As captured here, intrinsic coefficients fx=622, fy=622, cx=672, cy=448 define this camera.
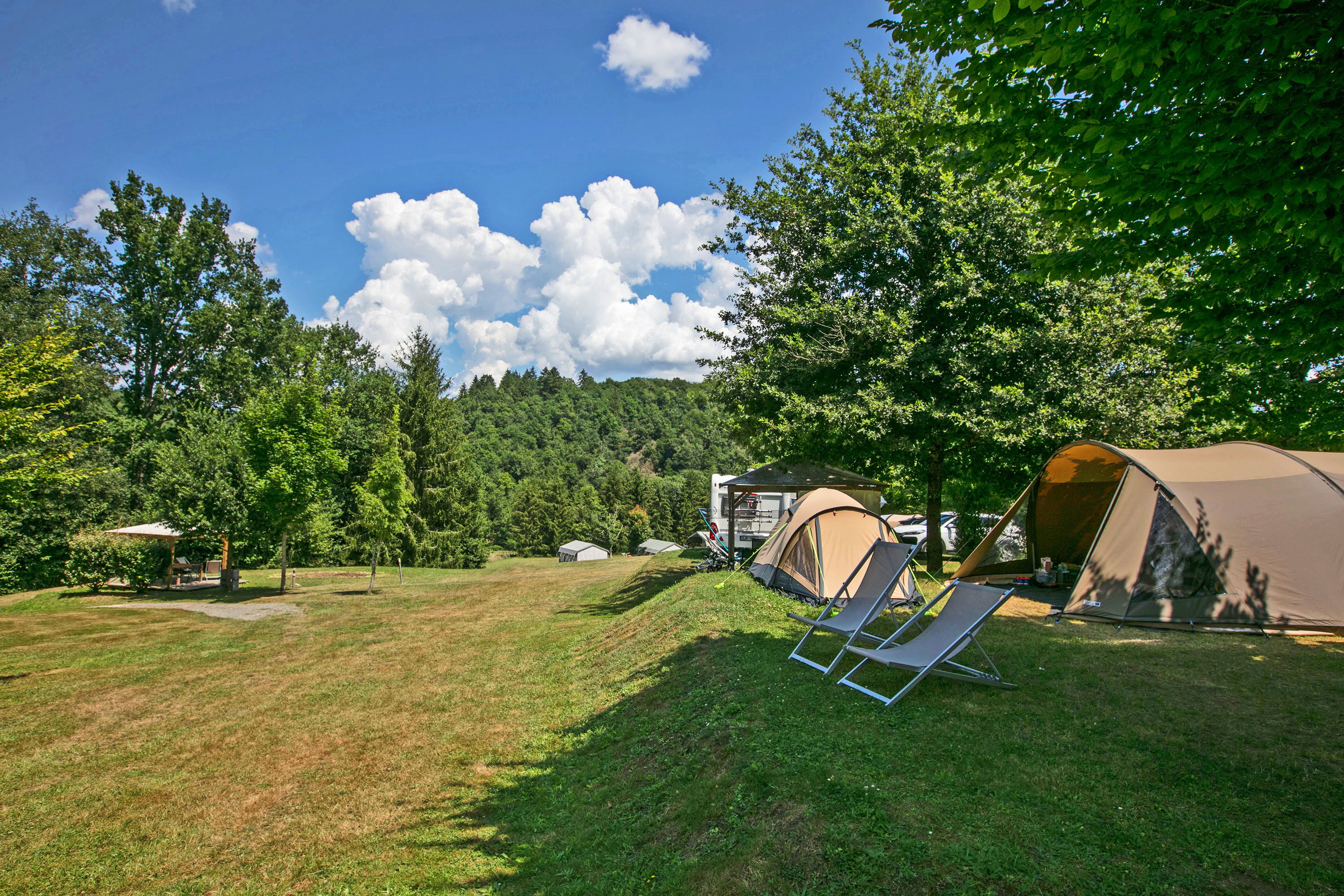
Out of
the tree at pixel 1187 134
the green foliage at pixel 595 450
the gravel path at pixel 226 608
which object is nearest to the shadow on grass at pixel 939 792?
the tree at pixel 1187 134

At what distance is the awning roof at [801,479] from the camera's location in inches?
585

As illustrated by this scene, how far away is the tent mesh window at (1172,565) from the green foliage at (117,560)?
26.3m

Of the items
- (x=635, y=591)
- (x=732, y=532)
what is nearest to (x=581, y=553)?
(x=635, y=591)

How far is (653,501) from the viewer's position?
7394 centimetres

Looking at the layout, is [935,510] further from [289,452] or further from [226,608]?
[226,608]

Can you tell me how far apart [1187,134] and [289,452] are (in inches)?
729

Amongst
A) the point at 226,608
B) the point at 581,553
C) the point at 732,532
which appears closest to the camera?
the point at 732,532

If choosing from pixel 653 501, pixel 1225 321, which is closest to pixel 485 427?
pixel 653 501

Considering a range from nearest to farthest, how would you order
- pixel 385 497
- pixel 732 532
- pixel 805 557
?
pixel 805 557 → pixel 732 532 → pixel 385 497

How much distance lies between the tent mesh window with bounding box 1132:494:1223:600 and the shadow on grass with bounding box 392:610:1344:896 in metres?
1.07

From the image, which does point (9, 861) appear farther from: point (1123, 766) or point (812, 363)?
point (812, 363)

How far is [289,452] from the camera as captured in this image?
1652cm

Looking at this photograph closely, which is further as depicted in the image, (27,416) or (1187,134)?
(27,416)

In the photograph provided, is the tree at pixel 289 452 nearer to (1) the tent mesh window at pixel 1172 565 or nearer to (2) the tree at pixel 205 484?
(2) the tree at pixel 205 484
